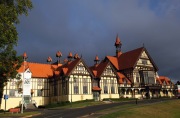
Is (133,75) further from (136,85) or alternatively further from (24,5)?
(24,5)

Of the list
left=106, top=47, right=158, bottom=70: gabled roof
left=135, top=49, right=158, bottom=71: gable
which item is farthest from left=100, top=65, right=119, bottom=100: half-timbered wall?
left=135, top=49, right=158, bottom=71: gable

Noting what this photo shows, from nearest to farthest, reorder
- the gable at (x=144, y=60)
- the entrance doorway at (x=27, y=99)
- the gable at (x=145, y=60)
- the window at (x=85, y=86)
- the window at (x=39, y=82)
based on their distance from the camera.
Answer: the window at (x=85, y=86), the entrance doorway at (x=27, y=99), the window at (x=39, y=82), the gable at (x=144, y=60), the gable at (x=145, y=60)

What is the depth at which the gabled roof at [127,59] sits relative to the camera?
76.3 m

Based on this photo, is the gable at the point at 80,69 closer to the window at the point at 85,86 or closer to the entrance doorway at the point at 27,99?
the window at the point at 85,86

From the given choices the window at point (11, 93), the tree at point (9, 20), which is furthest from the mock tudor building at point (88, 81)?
the tree at point (9, 20)

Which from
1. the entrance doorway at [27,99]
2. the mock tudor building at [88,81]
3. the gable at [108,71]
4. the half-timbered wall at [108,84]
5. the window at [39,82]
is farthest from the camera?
the gable at [108,71]

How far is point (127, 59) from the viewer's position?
8000 centimetres

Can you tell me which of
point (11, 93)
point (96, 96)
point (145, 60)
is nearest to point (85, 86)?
point (96, 96)

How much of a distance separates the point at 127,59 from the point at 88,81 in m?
23.4

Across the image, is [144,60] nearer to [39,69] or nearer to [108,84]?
[108,84]

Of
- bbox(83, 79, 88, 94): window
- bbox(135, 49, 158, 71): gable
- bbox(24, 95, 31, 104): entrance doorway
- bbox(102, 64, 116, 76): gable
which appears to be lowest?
bbox(24, 95, 31, 104): entrance doorway

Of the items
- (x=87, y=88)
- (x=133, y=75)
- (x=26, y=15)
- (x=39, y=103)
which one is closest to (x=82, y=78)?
(x=87, y=88)

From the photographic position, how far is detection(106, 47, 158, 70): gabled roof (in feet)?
250

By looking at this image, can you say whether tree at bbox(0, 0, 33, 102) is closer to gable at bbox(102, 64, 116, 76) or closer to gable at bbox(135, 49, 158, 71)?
gable at bbox(102, 64, 116, 76)
